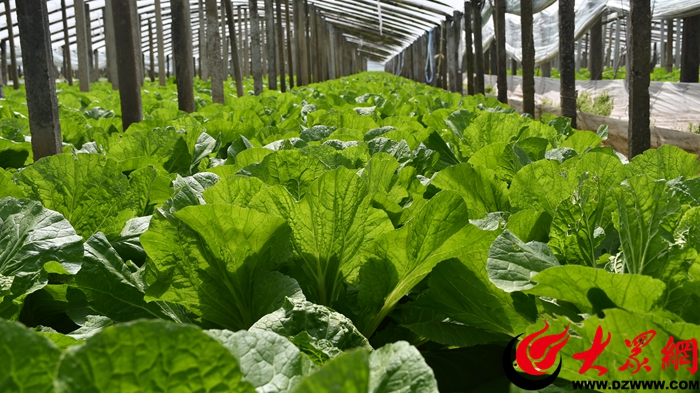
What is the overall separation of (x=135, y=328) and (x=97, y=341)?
0.03 meters

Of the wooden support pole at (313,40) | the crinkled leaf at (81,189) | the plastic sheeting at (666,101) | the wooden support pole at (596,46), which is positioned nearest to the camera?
the crinkled leaf at (81,189)

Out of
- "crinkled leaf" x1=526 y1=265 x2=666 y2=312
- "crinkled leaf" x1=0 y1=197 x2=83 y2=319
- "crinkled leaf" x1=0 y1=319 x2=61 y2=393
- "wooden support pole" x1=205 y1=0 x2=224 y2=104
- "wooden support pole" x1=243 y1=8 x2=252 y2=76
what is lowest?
"wooden support pole" x1=243 y1=8 x2=252 y2=76

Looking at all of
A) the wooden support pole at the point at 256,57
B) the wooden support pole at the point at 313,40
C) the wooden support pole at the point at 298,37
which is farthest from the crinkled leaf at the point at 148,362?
the wooden support pole at the point at 313,40

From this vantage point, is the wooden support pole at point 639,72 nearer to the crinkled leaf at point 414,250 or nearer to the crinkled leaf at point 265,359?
the crinkled leaf at point 414,250

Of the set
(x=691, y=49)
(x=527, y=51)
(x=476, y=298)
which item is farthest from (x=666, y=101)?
(x=476, y=298)

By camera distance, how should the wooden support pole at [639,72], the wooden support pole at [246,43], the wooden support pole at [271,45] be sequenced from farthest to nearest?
the wooden support pole at [246,43] → the wooden support pole at [271,45] → the wooden support pole at [639,72]

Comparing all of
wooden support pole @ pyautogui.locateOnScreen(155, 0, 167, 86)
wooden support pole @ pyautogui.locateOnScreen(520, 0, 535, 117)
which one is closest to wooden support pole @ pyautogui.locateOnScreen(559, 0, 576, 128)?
wooden support pole @ pyautogui.locateOnScreen(520, 0, 535, 117)

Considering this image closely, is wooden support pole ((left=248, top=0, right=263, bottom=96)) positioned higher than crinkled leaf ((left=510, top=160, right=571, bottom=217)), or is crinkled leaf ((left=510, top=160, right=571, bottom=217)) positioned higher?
crinkled leaf ((left=510, top=160, right=571, bottom=217))

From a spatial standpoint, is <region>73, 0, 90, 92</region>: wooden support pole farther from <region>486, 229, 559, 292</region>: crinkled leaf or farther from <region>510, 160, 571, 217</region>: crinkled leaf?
<region>486, 229, 559, 292</region>: crinkled leaf

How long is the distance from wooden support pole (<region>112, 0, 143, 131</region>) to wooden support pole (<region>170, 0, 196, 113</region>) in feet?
4.72

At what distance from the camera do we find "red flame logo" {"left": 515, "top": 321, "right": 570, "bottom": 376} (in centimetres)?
69

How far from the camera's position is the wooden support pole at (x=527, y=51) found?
9156 millimetres

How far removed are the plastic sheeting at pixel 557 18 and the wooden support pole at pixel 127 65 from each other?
10.3m

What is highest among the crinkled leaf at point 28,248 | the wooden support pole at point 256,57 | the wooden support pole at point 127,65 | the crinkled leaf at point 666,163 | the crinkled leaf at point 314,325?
the crinkled leaf at point 28,248
